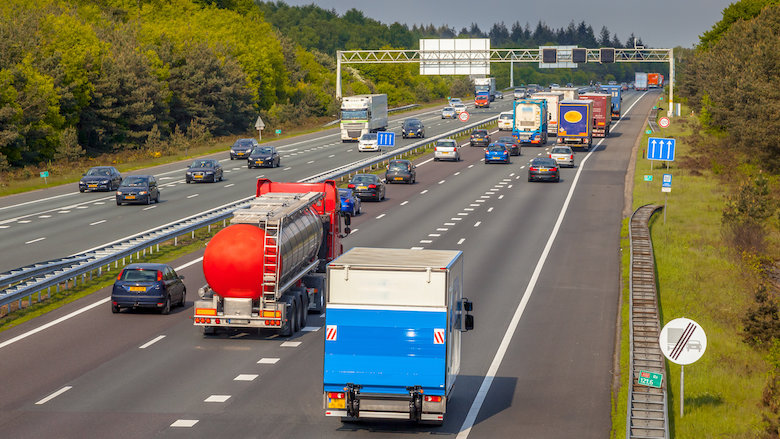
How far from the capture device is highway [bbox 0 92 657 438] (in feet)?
66.9

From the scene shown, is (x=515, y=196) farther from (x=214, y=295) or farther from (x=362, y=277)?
(x=362, y=277)

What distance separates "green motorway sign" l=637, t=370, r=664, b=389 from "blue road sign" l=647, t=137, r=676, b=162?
3643cm

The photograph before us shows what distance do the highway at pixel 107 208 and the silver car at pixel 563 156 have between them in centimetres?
1604

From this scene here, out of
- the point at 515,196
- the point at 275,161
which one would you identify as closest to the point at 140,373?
the point at 515,196

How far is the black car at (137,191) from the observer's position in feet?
186

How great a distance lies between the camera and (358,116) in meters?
99.6

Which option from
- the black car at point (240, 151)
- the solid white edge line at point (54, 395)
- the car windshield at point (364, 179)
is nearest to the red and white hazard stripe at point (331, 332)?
the solid white edge line at point (54, 395)

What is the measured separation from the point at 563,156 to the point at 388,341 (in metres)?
62.2

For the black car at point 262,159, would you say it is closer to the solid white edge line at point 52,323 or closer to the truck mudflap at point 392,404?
the solid white edge line at point 52,323

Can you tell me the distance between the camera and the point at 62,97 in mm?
84188

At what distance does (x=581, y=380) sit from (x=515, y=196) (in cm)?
3885

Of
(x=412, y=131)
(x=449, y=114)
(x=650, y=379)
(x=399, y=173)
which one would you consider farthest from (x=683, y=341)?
(x=449, y=114)

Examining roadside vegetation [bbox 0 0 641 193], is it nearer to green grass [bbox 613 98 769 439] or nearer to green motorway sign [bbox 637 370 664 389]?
green grass [bbox 613 98 769 439]

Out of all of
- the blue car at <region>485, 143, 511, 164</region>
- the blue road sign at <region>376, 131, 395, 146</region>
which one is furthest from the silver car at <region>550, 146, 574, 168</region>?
the blue road sign at <region>376, 131, 395, 146</region>
